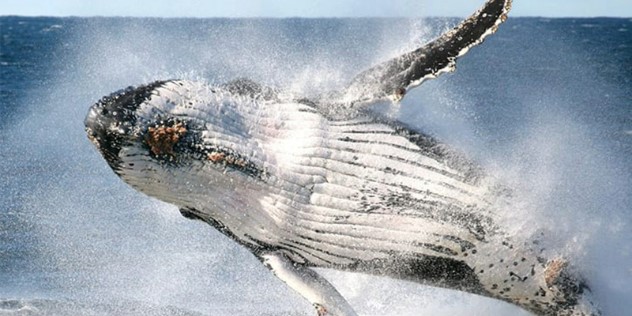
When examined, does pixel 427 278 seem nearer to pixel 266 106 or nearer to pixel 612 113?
pixel 266 106

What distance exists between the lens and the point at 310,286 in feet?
20.6

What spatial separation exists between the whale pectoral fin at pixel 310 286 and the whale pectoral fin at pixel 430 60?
3.33 ft

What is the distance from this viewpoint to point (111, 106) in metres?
5.66

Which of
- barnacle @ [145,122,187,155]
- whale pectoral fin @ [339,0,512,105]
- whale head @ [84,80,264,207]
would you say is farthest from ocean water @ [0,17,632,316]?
barnacle @ [145,122,187,155]

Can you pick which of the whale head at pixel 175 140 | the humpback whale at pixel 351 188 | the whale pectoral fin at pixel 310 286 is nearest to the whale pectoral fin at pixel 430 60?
the humpback whale at pixel 351 188

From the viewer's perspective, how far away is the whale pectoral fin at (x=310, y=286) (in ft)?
A: 20.5

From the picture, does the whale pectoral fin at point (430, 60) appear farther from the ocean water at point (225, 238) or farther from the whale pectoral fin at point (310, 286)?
the whale pectoral fin at point (310, 286)

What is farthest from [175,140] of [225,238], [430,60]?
[225,238]

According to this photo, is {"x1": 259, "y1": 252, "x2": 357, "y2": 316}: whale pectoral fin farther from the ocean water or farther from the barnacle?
the ocean water

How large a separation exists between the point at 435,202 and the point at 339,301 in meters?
0.81

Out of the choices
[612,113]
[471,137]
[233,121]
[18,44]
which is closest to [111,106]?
[233,121]

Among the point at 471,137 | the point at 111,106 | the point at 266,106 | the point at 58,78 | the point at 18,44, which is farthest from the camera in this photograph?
the point at 18,44

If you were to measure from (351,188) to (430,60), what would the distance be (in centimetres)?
86

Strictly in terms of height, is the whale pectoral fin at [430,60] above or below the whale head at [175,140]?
above
